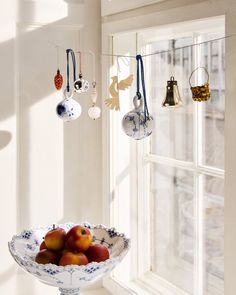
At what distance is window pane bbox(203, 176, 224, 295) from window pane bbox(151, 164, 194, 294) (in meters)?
0.09

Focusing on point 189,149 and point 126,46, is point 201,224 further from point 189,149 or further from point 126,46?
point 126,46

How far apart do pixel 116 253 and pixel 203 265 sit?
15.8 inches

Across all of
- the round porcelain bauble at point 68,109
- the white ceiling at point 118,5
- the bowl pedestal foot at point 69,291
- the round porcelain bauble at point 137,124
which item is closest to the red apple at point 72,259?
the bowl pedestal foot at point 69,291

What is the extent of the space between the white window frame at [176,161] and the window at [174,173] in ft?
0.06

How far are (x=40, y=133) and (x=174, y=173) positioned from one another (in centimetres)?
49

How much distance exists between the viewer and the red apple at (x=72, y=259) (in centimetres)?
144

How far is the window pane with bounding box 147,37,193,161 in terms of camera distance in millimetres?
1931

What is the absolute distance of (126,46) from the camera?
2.08m

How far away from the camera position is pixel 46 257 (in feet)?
4.83


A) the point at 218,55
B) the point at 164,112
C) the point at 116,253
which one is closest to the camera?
the point at 116,253

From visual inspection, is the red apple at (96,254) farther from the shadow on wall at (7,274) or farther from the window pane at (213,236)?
the shadow on wall at (7,274)

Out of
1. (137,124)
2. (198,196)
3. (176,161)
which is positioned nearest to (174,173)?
(176,161)

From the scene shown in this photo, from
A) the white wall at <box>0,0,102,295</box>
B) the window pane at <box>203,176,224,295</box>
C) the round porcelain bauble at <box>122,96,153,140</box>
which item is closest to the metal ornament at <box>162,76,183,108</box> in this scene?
the round porcelain bauble at <box>122,96,153,140</box>

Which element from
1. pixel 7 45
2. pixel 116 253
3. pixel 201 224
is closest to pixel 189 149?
pixel 201 224
